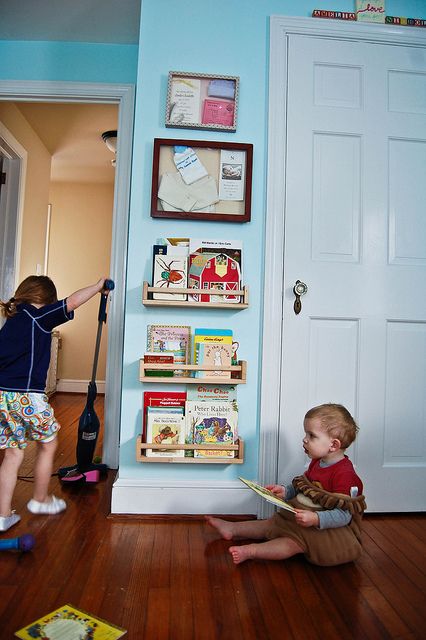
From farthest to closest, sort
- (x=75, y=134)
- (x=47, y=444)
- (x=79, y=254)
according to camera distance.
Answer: (x=79, y=254), (x=75, y=134), (x=47, y=444)

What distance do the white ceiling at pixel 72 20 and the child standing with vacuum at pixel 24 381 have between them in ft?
5.02

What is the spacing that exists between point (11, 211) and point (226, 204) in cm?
236

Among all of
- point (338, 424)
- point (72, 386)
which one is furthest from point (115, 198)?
point (72, 386)

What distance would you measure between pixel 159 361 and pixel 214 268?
43cm

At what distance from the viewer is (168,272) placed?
195 centimetres

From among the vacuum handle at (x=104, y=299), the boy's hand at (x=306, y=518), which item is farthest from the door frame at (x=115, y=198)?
the boy's hand at (x=306, y=518)

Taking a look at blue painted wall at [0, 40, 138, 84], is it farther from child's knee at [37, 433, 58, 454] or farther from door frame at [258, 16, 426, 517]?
child's knee at [37, 433, 58, 454]

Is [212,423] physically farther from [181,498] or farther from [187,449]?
[181,498]

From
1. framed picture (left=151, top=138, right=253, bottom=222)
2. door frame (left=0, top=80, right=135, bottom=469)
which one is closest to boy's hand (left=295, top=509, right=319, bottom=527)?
framed picture (left=151, top=138, right=253, bottom=222)

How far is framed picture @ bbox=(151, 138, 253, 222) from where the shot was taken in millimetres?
1990

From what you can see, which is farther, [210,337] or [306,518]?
[210,337]

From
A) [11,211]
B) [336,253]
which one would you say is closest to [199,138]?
[336,253]

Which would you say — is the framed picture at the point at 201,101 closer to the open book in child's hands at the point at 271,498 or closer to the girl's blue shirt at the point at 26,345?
the girl's blue shirt at the point at 26,345

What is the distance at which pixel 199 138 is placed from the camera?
203cm
